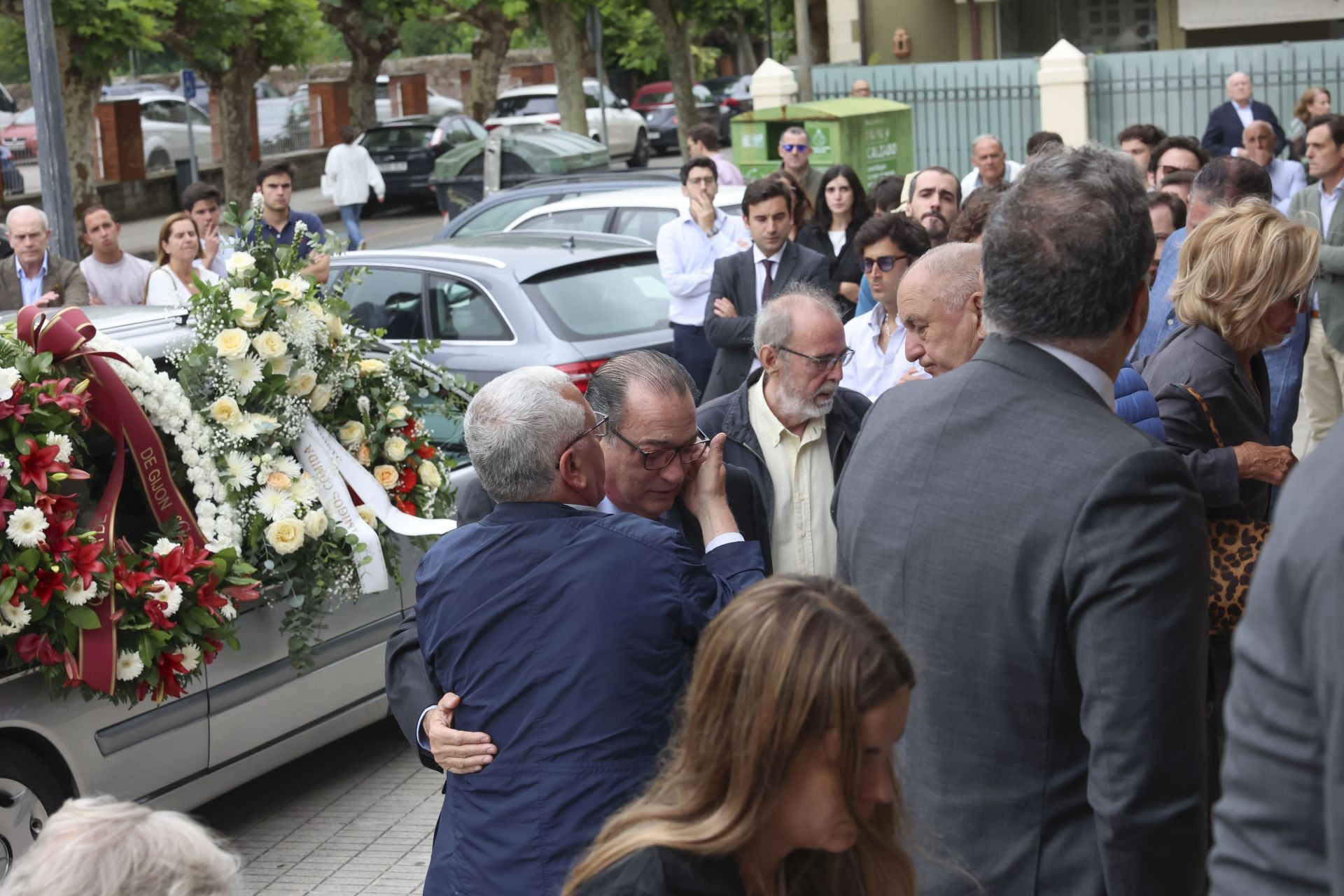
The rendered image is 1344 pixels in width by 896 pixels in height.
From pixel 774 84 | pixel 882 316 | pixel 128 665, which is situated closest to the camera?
pixel 128 665

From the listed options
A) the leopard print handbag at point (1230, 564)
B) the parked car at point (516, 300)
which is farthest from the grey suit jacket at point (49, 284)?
the leopard print handbag at point (1230, 564)

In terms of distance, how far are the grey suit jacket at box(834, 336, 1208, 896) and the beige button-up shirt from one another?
1452 mm

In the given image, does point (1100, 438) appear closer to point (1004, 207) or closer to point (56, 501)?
point (1004, 207)

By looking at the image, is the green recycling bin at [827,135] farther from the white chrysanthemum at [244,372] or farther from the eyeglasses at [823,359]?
the eyeglasses at [823,359]

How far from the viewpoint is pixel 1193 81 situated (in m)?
21.0

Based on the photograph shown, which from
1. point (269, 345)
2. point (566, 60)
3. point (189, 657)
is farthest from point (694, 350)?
point (566, 60)

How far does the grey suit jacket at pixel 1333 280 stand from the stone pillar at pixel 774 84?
48.2 feet

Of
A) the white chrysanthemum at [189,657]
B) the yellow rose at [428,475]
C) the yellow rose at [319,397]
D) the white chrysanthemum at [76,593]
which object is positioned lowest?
the white chrysanthemum at [189,657]

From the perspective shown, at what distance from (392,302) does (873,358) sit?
4.24 meters

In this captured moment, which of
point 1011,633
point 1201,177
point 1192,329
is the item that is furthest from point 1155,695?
point 1201,177

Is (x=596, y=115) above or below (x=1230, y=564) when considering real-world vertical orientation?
above

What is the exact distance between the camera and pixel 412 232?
2795 centimetres

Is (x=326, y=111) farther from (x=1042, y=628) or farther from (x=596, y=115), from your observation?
(x=1042, y=628)

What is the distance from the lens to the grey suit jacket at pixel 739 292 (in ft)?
25.4
